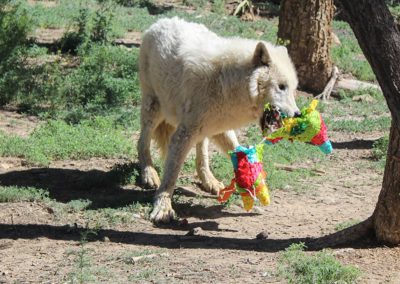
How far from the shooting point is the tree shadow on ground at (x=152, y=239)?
21.9 feet

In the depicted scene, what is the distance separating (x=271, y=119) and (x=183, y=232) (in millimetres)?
1433

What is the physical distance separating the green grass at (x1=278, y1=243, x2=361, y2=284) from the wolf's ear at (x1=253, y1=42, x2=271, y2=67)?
7.34 ft

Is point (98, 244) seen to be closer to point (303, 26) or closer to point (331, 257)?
point (331, 257)

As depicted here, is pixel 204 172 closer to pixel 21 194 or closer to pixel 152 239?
pixel 152 239

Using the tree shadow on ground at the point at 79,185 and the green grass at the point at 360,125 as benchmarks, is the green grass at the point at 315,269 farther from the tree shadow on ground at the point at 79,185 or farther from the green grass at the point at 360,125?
the green grass at the point at 360,125

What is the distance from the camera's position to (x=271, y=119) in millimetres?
7410

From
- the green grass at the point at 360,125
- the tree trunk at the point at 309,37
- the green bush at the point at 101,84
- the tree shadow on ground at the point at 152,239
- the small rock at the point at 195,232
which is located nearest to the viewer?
the tree shadow on ground at the point at 152,239

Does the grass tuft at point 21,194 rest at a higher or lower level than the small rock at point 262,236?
lower

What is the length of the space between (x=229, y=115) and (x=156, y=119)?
145 cm

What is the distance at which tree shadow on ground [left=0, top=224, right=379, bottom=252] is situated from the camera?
666cm

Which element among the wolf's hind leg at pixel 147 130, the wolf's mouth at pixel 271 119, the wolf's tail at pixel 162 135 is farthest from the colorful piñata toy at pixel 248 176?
the wolf's tail at pixel 162 135

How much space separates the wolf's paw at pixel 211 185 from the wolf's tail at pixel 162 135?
700mm

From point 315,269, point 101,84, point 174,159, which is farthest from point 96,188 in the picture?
point 101,84

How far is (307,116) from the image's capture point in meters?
7.21
